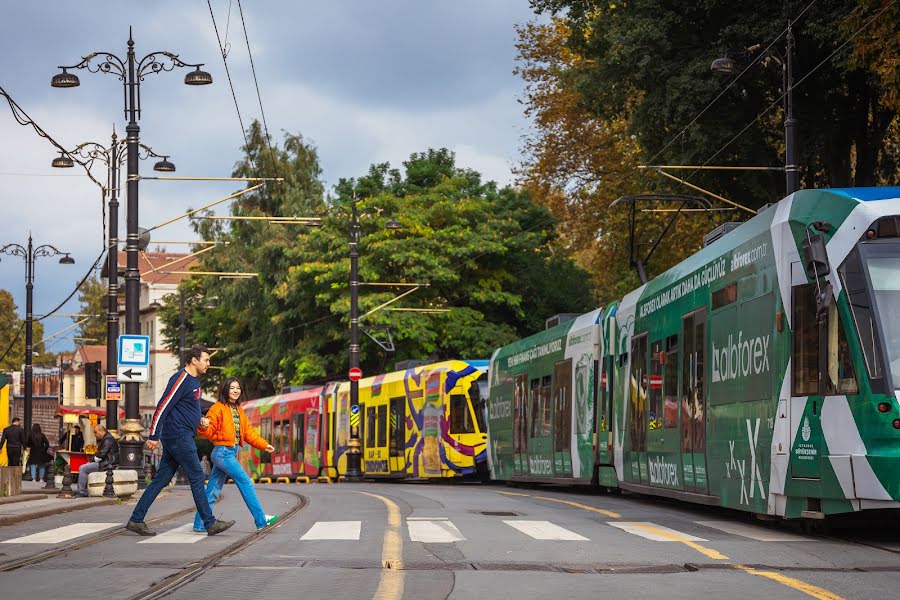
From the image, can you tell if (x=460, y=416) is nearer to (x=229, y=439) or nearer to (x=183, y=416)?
(x=229, y=439)

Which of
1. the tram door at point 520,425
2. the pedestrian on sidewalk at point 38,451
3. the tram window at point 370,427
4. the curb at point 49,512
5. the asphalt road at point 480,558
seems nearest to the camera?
the asphalt road at point 480,558

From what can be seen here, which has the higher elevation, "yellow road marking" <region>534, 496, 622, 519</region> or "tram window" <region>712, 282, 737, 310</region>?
"tram window" <region>712, 282, 737, 310</region>

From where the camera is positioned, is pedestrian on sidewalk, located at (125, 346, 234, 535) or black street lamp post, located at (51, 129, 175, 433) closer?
pedestrian on sidewalk, located at (125, 346, 234, 535)

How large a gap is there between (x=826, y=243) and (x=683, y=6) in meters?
19.8

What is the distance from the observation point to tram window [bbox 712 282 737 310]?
15062 millimetres

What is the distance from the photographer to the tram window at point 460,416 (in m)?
33.8

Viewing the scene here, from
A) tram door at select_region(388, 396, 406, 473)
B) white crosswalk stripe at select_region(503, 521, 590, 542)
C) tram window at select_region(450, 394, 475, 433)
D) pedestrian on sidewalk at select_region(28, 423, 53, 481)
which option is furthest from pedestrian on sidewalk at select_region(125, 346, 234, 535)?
pedestrian on sidewalk at select_region(28, 423, 53, 481)

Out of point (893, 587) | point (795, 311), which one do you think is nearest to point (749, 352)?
point (795, 311)

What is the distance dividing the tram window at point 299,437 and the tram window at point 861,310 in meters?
34.4

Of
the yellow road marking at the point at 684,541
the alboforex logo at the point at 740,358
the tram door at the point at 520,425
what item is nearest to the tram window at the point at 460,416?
the tram door at the point at 520,425

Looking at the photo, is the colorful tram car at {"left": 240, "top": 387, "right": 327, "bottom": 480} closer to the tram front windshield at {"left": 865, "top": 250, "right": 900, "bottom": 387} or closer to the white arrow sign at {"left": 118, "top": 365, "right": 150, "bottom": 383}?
the white arrow sign at {"left": 118, "top": 365, "right": 150, "bottom": 383}

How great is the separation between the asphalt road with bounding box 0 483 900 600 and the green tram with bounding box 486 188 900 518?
56 cm

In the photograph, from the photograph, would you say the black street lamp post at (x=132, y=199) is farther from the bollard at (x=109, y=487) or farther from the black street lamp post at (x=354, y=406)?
the black street lamp post at (x=354, y=406)

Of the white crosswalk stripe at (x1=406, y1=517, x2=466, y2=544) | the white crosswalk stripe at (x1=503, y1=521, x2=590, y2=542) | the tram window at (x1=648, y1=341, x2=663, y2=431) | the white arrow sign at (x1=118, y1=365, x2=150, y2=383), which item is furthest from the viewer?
the white arrow sign at (x1=118, y1=365, x2=150, y2=383)
